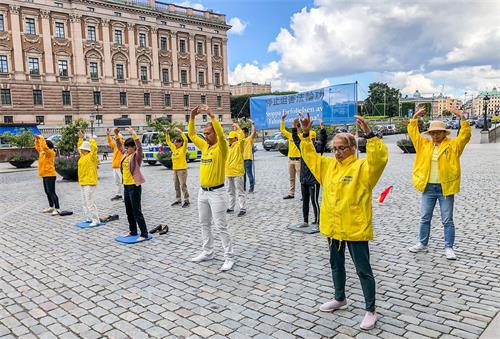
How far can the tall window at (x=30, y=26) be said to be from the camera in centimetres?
4922

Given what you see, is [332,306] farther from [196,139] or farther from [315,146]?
[315,146]

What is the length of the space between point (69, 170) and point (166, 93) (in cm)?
4888

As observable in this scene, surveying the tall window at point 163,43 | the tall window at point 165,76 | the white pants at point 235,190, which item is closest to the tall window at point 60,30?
the tall window at point 163,43

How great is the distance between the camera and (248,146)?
1038cm

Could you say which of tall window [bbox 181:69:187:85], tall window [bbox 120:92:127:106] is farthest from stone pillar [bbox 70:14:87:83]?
tall window [bbox 181:69:187:85]

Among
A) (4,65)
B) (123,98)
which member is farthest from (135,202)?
(123,98)

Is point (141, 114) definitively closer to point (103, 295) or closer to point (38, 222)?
point (38, 222)

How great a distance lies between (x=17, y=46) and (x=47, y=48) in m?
3.35

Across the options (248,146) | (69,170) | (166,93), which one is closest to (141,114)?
(166,93)

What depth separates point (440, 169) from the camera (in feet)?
17.7

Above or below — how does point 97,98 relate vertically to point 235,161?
above

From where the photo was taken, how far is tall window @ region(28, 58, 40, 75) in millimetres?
50125

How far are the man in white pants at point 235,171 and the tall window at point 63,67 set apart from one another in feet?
166

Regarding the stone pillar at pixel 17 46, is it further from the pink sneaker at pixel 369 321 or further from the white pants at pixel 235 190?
the pink sneaker at pixel 369 321
